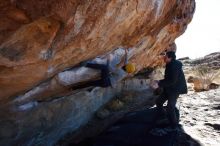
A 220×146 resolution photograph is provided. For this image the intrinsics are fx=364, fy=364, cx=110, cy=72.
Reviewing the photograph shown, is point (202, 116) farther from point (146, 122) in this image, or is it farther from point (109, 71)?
point (109, 71)

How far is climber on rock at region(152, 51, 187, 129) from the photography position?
8555 mm

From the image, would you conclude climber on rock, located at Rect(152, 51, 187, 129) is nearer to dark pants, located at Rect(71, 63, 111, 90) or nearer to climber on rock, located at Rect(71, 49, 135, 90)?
climber on rock, located at Rect(71, 49, 135, 90)

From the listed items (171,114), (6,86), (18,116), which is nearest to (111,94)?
(171,114)

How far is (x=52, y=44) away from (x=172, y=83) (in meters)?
3.84

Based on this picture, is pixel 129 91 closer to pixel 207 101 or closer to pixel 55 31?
pixel 207 101

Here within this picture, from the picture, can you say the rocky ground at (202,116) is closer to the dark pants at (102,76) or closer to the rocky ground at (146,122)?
the rocky ground at (146,122)

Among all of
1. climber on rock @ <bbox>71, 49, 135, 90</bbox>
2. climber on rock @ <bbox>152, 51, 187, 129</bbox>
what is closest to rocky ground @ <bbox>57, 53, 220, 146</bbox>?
climber on rock @ <bbox>152, 51, 187, 129</bbox>

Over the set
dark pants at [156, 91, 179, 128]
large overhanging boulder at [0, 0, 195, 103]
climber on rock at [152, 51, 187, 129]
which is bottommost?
dark pants at [156, 91, 179, 128]

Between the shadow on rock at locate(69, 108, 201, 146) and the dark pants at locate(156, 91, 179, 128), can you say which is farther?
the dark pants at locate(156, 91, 179, 128)

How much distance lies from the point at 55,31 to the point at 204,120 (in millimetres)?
6183

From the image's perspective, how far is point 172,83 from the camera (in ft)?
28.1

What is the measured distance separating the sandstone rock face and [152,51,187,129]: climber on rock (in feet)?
3.22

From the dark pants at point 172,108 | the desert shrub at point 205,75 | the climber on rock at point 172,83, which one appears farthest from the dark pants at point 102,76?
the desert shrub at point 205,75

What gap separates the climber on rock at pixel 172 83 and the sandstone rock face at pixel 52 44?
3.22 feet
